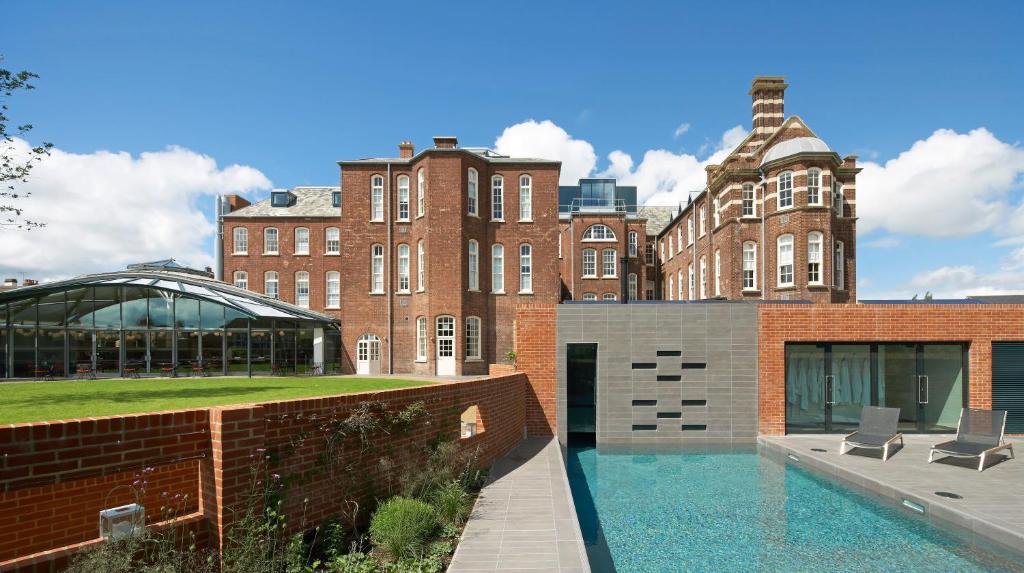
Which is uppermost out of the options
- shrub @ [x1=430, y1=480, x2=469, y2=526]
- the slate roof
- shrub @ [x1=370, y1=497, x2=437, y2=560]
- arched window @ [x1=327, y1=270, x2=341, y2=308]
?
the slate roof

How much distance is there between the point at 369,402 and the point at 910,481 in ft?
32.7

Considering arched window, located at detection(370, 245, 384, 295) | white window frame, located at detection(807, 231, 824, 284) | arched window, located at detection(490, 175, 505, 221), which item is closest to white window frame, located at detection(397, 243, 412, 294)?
arched window, located at detection(370, 245, 384, 295)

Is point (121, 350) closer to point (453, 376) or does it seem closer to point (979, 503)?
point (453, 376)

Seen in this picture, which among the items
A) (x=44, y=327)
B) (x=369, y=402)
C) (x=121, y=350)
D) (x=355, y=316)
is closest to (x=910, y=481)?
(x=369, y=402)

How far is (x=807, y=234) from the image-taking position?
22172 millimetres

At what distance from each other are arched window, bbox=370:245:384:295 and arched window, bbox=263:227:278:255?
11.2 m

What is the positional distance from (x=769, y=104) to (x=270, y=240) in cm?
3289

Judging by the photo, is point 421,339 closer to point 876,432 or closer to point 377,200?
point 377,200

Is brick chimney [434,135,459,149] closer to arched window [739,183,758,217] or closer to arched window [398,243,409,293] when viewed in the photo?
arched window [398,243,409,293]

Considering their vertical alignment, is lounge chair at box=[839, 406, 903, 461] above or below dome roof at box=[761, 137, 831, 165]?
below

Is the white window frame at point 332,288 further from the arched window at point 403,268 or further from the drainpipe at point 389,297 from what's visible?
the arched window at point 403,268

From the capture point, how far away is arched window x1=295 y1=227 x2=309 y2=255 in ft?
105

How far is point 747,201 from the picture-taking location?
82.7 ft

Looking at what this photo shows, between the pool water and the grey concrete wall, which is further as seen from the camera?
the grey concrete wall
